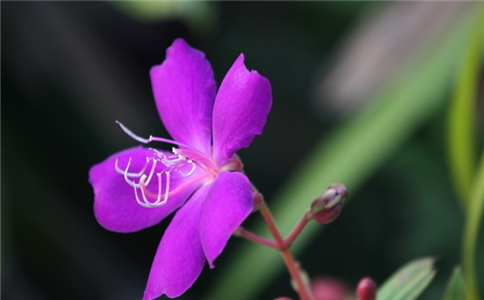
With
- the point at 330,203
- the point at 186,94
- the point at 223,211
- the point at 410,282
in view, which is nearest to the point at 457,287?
the point at 410,282

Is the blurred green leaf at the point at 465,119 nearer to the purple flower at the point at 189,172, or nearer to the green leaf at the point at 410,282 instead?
the green leaf at the point at 410,282

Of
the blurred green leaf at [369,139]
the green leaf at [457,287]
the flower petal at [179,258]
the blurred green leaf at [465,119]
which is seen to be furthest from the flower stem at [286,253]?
the blurred green leaf at [369,139]

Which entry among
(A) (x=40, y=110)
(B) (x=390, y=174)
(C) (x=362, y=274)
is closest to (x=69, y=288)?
(A) (x=40, y=110)

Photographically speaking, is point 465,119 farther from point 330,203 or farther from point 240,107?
point 240,107

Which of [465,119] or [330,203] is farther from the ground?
[330,203]

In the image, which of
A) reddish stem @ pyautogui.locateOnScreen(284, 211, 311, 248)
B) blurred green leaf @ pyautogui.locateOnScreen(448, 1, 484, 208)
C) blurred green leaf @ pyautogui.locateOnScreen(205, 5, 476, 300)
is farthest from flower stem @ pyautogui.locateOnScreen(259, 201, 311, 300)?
blurred green leaf @ pyautogui.locateOnScreen(205, 5, 476, 300)

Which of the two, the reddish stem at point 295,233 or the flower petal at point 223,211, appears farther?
the reddish stem at point 295,233
